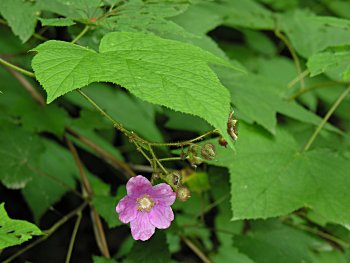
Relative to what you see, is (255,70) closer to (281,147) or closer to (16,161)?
→ (281,147)

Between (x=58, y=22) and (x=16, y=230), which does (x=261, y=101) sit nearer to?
(x=58, y=22)

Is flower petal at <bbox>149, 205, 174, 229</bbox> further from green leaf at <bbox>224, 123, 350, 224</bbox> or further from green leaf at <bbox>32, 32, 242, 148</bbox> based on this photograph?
green leaf at <bbox>32, 32, 242, 148</bbox>

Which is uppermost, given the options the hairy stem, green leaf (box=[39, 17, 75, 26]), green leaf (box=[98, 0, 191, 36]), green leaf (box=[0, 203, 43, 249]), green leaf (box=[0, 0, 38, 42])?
green leaf (box=[39, 17, 75, 26])

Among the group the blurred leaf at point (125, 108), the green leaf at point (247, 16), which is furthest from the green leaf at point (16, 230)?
the green leaf at point (247, 16)

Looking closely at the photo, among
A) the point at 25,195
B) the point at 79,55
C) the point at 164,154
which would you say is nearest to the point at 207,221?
the point at 164,154

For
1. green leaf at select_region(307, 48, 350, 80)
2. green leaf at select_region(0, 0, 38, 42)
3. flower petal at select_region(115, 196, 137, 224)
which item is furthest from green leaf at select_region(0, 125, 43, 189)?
green leaf at select_region(307, 48, 350, 80)

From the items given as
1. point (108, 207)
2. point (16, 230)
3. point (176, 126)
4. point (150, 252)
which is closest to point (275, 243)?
point (150, 252)
